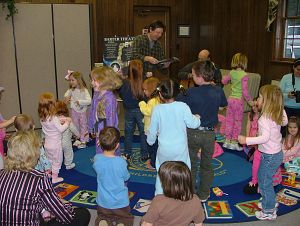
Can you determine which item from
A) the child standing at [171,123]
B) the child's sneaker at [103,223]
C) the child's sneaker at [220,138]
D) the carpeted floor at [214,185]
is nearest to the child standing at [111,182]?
the child's sneaker at [103,223]

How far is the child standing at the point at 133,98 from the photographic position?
14.4 ft

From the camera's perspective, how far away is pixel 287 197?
3896 mm

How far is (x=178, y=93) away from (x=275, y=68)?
5.24 m

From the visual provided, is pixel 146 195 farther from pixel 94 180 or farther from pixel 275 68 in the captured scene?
pixel 275 68

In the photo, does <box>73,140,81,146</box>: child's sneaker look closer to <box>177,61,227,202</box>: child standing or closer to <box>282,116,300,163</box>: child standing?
<box>177,61,227,202</box>: child standing

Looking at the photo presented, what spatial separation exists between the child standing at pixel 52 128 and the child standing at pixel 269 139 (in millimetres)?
2111

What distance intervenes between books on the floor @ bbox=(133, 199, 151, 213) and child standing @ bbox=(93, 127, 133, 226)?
0.65 meters

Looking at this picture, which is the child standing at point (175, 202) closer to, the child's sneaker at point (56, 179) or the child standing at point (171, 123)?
the child standing at point (171, 123)

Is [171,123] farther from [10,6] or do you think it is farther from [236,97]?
[10,6]

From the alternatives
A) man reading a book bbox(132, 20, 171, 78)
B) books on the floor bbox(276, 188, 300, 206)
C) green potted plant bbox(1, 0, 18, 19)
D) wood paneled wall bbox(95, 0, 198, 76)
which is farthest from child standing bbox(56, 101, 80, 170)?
wood paneled wall bbox(95, 0, 198, 76)

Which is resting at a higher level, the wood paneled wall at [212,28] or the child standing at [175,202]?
the wood paneled wall at [212,28]

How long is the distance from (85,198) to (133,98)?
136 centimetres

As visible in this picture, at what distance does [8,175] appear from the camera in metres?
2.27

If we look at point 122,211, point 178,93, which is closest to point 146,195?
point 122,211
